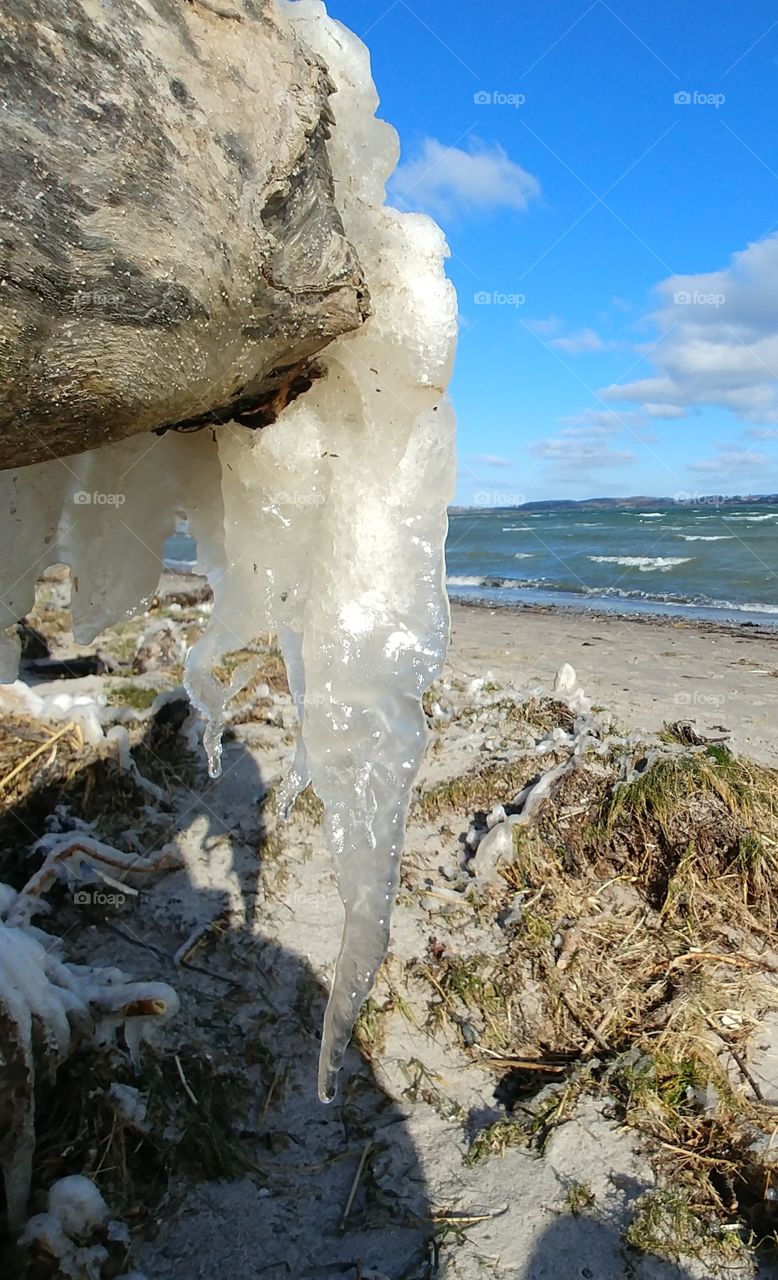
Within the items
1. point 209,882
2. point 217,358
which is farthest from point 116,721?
point 217,358

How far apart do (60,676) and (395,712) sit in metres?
5.62

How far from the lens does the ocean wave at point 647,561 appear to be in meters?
28.5

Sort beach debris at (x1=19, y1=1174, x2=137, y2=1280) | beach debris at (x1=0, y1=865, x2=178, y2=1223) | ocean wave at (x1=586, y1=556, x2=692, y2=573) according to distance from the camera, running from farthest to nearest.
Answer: ocean wave at (x1=586, y1=556, x2=692, y2=573) → beach debris at (x1=0, y1=865, x2=178, y2=1223) → beach debris at (x1=19, y1=1174, x2=137, y2=1280)

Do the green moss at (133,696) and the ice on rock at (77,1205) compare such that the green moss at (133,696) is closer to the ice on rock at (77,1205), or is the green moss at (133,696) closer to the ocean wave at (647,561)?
the ice on rock at (77,1205)

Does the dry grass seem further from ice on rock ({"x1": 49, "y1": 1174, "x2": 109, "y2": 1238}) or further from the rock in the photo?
the rock

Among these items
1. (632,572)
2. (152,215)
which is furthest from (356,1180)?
(632,572)

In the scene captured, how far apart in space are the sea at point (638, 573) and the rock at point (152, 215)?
1686 centimetres

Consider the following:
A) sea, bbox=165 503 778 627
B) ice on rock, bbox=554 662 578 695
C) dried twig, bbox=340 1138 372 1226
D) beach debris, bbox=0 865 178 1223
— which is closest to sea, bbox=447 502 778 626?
sea, bbox=165 503 778 627

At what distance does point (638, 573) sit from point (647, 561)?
331 centimetres

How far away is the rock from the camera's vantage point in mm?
960

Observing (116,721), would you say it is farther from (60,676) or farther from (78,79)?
(78,79)

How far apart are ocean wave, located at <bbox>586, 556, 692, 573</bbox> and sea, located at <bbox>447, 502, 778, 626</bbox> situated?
0.04 metres

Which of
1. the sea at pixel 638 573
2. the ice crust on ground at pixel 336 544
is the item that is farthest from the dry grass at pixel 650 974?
the sea at pixel 638 573

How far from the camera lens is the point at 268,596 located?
2.07 meters
